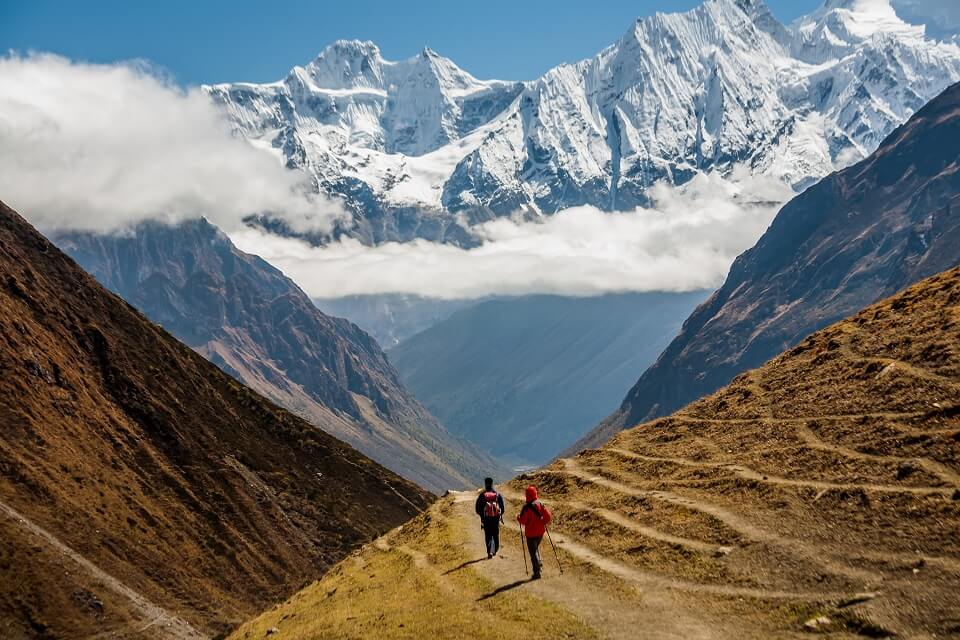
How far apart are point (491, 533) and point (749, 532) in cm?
1246

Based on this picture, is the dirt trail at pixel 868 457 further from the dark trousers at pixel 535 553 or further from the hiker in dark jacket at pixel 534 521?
the dark trousers at pixel 535 553

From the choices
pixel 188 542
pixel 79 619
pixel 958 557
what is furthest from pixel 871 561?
pixel 188 542

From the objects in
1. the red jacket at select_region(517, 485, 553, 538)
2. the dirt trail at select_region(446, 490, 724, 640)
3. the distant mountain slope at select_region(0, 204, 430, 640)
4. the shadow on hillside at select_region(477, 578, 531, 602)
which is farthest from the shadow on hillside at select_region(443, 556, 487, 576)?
the distant mountain slope at select_region(0, 204, 430, 640)

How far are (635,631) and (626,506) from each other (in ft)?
50.2

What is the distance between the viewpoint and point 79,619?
129250 mm

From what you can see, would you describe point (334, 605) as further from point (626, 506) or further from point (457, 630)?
point (626, 506)

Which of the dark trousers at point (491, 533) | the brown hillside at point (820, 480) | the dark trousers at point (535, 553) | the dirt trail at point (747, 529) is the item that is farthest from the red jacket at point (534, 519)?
the dirt trail at point (747, 529)

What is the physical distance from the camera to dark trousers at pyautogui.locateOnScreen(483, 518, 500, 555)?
4238 cm

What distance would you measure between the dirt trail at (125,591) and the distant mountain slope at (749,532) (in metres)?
96.9

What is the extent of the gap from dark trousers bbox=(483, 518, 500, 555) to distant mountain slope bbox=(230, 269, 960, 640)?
76 centimetres

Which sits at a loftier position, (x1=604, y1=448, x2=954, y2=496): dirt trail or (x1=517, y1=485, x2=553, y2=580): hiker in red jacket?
(x1=517, y1=485, x2=553, y2=580): hiker in red jacket

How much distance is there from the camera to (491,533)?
4272 cm

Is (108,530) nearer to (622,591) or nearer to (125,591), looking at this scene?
(125,591)

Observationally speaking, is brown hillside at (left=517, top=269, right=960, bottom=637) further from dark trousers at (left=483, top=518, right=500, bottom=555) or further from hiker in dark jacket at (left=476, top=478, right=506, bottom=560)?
hiker in dark jacket at (left=476, top=478, right=506, bottom=560)
